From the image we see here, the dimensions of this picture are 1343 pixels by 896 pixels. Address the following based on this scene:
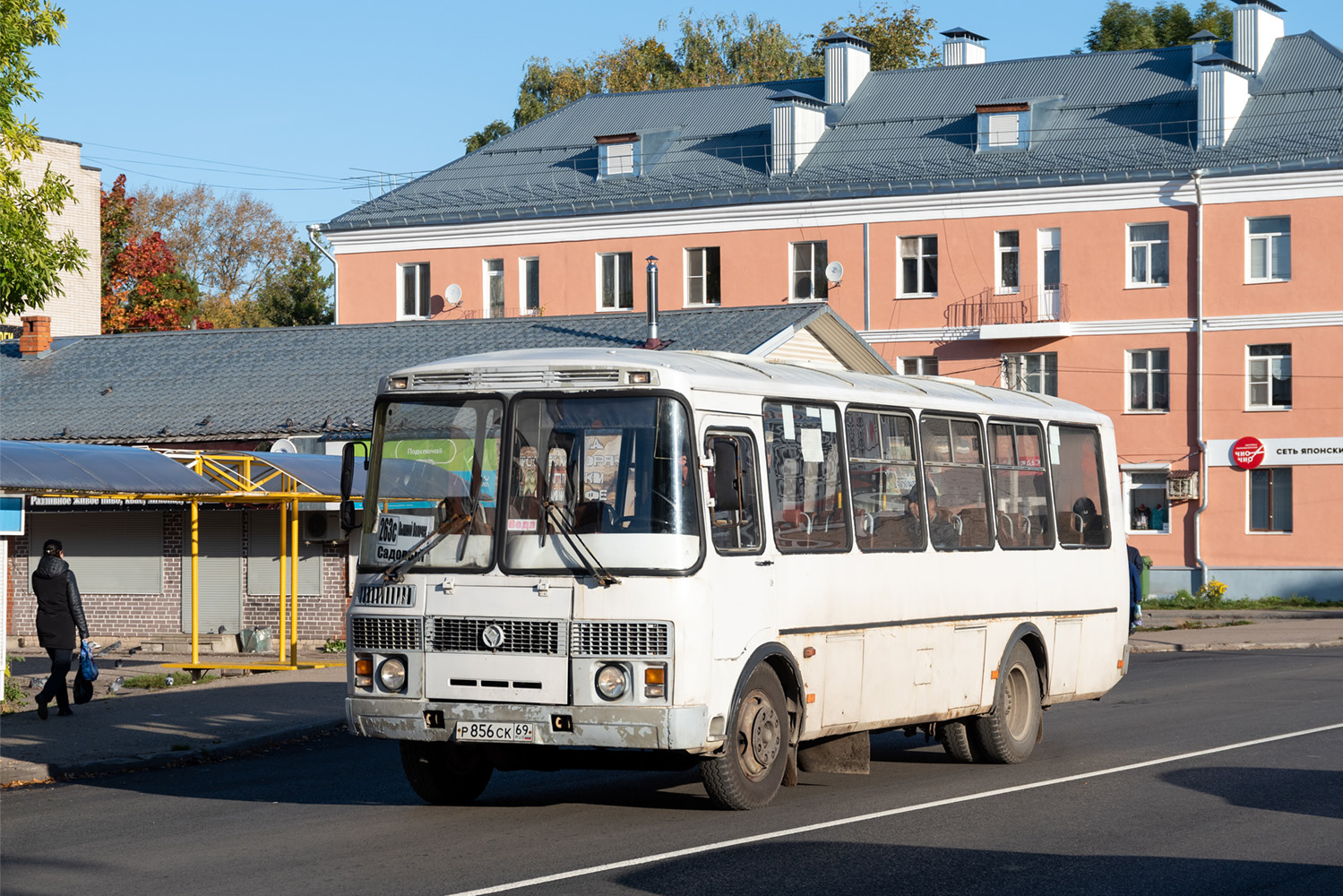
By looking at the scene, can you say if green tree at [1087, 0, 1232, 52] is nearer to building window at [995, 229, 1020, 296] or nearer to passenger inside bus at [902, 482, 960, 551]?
building window at [995, 229, 1020, 296]

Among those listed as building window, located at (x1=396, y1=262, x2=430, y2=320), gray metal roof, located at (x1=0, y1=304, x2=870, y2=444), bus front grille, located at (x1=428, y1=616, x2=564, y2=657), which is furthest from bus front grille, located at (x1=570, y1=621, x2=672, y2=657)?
building window, located at (x1=396, y1=262, x2=430, y2=320)

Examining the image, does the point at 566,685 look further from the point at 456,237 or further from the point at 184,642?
the point at 456,237

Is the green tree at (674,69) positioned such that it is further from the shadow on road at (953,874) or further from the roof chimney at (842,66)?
the shadow on road at (953,874)

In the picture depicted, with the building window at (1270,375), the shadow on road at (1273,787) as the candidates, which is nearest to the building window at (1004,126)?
the building window at (1270,375)

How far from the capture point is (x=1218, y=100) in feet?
145

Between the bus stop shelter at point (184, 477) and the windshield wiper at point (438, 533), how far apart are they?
8.39 metres

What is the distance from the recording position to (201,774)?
13883mm

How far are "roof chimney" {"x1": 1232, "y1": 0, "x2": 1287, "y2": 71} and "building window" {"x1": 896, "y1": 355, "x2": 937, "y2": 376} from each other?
444 inches

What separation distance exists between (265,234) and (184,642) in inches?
1801

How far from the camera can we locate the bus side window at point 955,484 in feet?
42.3

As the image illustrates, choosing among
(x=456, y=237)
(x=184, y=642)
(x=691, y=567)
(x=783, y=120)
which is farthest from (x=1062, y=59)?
(x=691, y=567)

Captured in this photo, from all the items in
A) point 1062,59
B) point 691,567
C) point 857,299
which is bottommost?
point 691,567

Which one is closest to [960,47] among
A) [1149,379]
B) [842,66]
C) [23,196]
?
[842,66]

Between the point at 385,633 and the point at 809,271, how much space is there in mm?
37956
